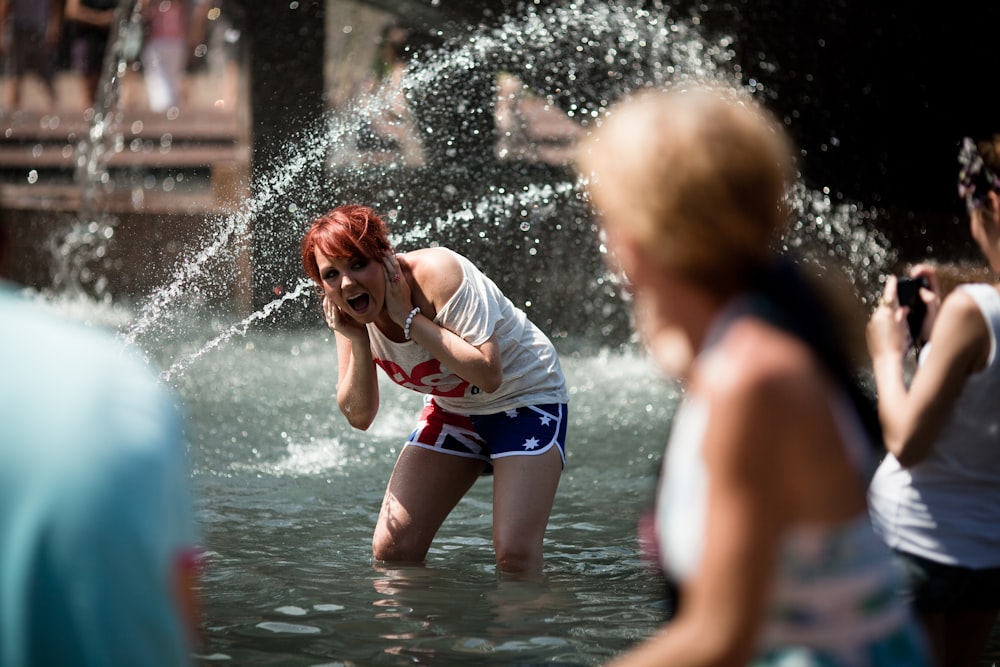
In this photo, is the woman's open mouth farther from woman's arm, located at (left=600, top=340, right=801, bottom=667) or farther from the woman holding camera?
woman's arm, located at (left=600, top=340, right=801, bottom=667)

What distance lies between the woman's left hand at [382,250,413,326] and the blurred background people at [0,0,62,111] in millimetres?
13283

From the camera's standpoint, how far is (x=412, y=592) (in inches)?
185

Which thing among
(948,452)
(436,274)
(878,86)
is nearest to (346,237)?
(436,274)

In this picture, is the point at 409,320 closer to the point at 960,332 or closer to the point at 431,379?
the point at 431,379

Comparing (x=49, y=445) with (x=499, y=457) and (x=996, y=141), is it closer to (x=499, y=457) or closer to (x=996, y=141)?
(x=996, y=141)

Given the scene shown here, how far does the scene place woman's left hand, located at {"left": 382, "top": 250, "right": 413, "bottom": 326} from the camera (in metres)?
4.38

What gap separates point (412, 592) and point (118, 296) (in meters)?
10.8

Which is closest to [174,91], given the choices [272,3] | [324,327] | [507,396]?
[272,3]

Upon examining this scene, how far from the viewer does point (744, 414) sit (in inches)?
64.2

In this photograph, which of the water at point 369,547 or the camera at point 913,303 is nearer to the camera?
the camera at point 913,303

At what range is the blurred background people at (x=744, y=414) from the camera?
5.36 feet

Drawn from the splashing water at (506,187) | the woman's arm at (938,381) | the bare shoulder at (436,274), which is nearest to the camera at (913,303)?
the woman's arm at (938,381)

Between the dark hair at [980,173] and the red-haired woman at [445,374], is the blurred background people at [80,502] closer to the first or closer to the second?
the dark hair at [980,173]

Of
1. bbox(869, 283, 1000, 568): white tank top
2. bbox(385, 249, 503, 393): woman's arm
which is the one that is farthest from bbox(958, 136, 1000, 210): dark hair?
bbox(385, 249, 503, 393): woman's arm
